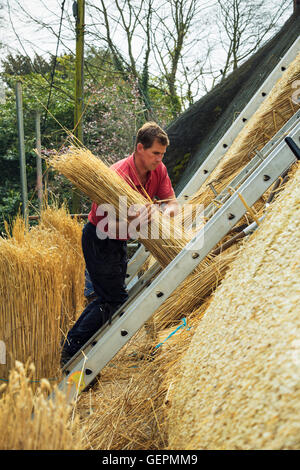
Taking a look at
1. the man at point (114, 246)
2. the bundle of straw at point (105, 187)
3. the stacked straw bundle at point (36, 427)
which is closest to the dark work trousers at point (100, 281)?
the man at point (114, 246)

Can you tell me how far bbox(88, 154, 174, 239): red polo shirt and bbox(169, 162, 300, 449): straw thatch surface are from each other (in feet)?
3.23

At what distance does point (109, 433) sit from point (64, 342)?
928 millimetres

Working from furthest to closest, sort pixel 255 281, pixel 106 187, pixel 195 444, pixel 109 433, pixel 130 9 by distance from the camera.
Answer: pixel 130 9, pixel 106 187, pixel 109 433, pixel 255 281, pixel 195 444

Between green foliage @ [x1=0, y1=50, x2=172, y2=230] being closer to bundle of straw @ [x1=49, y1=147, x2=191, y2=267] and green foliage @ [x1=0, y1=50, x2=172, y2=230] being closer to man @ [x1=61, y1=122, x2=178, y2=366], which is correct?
man @ [x1=61, y1=122, x2=178, y2=366]

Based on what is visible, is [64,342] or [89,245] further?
[89,245]

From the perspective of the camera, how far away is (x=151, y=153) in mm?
2357

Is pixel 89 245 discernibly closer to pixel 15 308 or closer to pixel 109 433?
pixel 15 308

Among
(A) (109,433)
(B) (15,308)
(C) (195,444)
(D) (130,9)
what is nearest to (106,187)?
(B) (15,308)

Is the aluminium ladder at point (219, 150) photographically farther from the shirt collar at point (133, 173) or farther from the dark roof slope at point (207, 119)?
the dark roof slope at point (207, 119)

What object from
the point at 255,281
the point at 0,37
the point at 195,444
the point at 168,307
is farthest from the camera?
the point at 0,37

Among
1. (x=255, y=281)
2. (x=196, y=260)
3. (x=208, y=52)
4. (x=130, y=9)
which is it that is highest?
(x=130, y=9)

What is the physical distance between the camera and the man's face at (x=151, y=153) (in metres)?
2.35

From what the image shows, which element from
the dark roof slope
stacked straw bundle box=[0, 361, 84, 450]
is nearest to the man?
stacked straw bundle box=[0, 361, 84, 450]
